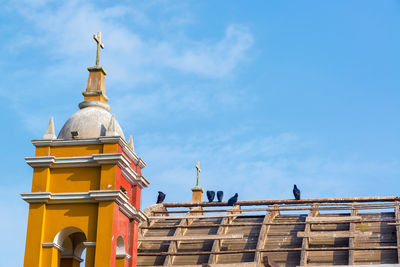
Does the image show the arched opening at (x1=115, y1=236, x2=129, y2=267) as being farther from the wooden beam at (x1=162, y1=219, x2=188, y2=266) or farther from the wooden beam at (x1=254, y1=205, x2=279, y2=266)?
the wooden beam at (x1=254, y1=205, x2=279, y2=266)

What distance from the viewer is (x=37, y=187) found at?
3050cm

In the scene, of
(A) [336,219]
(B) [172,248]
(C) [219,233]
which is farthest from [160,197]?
(A) [336,219]

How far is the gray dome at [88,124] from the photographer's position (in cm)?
3120

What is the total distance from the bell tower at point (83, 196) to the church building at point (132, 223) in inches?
1.4

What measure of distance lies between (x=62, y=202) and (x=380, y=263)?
13065mm

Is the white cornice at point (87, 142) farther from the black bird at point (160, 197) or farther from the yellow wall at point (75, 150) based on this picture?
the black bird at point (160, 197)

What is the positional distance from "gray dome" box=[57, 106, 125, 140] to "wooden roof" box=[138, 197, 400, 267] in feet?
23.1

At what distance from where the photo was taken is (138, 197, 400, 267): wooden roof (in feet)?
114

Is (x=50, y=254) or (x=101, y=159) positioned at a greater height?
(x=101, y=159)

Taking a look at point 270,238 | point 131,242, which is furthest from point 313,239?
point 131,242

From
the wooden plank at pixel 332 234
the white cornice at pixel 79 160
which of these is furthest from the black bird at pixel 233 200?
the white cornice at pixel 79 160

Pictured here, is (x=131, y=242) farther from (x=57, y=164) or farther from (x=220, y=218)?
(x=220, y=218)

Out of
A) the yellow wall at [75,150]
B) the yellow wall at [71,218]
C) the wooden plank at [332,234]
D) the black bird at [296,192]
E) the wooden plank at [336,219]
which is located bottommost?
the yellow wall at [71,218]

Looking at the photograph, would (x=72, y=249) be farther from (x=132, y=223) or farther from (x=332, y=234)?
(x=332, y=234)
